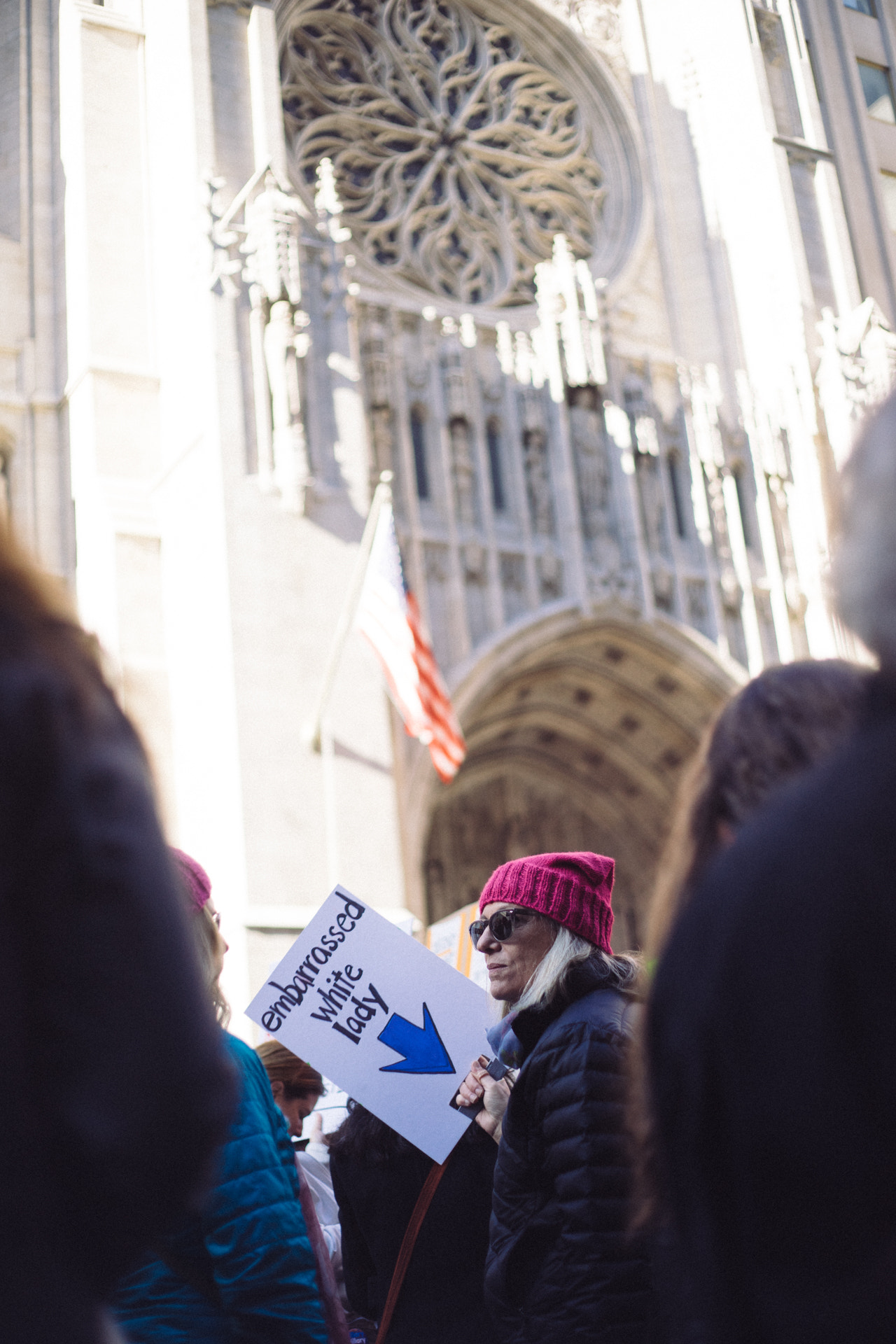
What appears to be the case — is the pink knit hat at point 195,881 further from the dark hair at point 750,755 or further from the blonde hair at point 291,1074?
the blonde hair at point 291,1074

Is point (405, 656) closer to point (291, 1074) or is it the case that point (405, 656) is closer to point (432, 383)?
point (432, 383)

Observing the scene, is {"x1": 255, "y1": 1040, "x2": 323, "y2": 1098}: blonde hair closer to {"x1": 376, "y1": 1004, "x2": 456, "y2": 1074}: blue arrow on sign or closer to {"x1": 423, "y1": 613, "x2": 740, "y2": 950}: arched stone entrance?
{"x1": 376, "y1": 1004, "x2": 456, "y2": 1074}: blue arrow on sign

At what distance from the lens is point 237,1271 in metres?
2.53

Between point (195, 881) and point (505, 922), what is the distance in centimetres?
89

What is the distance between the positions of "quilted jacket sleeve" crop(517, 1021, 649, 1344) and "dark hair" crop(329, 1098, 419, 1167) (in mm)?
858

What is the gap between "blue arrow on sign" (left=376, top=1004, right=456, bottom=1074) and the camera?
3.83 metres

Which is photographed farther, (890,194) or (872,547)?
(890,194)

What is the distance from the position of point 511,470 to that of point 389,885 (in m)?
4.82

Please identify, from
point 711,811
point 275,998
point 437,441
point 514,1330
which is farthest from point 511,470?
point 711,811

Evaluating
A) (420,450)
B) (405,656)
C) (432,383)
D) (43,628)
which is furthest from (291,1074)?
(432,383)

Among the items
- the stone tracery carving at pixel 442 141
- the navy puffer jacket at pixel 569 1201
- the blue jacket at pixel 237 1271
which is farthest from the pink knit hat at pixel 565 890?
the stone tracery carving at pixel 442 141

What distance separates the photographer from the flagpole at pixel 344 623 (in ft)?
37.5

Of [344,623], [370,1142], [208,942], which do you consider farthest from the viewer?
[344,623]

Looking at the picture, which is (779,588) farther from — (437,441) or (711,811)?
(711,811)
